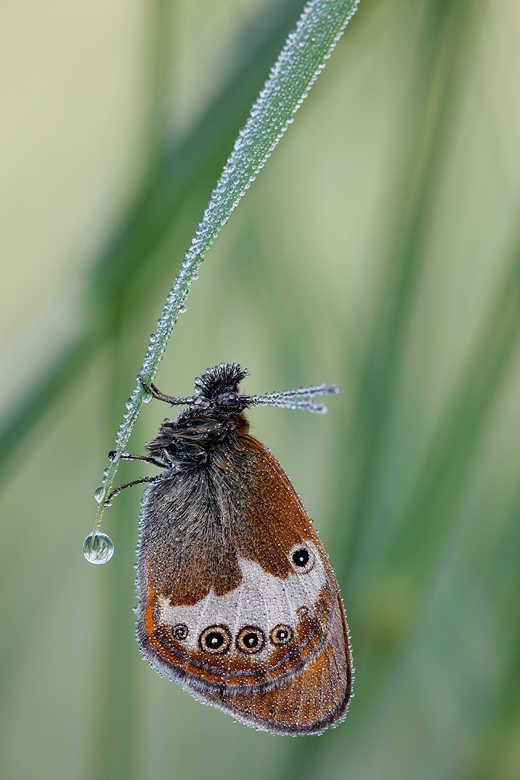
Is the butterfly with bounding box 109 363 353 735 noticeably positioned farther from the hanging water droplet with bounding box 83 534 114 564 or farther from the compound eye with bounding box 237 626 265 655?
the hanging water droplet with bounding box 83 534 114 564

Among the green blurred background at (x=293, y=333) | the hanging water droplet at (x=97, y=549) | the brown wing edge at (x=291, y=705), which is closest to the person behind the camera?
the hanging water droplet at (x=97, y=549)

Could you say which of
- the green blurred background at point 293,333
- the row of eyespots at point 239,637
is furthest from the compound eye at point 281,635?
the green blurred background at point 293,333

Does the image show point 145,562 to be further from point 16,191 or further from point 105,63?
point 105,63

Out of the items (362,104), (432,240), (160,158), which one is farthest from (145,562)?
(362,104)

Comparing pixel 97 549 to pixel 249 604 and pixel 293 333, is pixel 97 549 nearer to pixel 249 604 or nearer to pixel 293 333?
pixel 249 604

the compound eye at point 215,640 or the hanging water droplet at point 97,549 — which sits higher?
the hanging water droplet at point 97,549

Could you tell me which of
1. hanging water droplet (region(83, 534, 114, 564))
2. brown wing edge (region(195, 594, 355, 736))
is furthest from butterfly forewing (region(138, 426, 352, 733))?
hanging water droplet (region(83, 534, 114, 564))

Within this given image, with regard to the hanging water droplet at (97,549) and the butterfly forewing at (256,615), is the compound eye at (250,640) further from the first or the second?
the hanging water droplet at (97,549)
